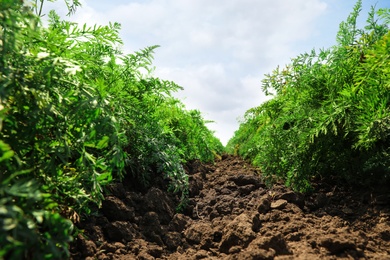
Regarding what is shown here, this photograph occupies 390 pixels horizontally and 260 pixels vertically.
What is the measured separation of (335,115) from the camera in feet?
9.17

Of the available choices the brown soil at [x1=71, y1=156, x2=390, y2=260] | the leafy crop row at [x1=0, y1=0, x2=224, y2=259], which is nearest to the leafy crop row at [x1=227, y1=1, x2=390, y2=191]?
the brown soil at [x1=71, y1=156, x2=390, y2=260]

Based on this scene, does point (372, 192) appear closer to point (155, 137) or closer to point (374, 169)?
point (374, 169)

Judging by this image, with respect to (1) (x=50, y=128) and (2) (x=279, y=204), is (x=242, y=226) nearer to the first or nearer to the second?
(2) (x=279, y=204)

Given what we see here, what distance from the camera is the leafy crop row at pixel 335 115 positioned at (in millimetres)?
2622

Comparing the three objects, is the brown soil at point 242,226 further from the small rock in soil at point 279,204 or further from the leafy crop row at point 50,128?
the leafy crop row at point 50,128

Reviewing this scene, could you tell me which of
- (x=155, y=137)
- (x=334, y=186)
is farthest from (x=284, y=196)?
(x=155, y=137)

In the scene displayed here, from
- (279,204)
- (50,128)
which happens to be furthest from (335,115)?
(50,128)

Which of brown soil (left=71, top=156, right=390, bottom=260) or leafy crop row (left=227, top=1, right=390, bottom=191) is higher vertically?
leafy crop row (left=227, top=1, right=390, bottom=191)

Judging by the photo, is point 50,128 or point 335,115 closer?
point 50,128

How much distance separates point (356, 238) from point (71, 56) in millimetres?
1916

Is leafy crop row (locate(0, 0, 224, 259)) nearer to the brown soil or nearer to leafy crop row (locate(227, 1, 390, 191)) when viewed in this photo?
the brown soil

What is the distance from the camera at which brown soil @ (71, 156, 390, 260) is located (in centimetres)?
219

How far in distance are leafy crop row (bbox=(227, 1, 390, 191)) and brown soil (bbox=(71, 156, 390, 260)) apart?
0.69 feet

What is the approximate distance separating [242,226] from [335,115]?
1.07 meters
